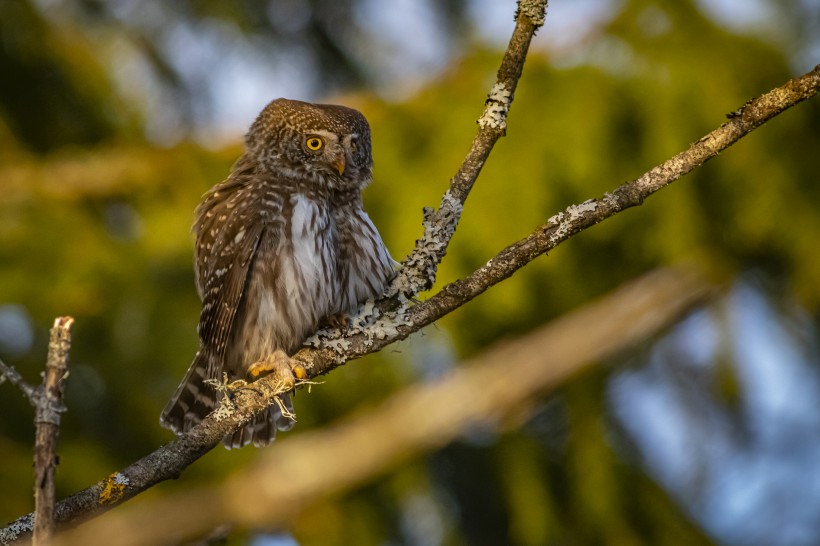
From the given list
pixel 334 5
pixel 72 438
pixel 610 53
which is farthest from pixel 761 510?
pixel 334 5

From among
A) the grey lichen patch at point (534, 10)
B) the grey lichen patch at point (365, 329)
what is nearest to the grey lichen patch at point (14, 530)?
the grey lichen patch at point (365, 329)

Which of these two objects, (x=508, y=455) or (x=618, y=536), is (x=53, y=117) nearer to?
(x=508, y=455)

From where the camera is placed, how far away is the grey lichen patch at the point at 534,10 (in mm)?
3256

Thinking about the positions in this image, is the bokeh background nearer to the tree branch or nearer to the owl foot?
the tree branch

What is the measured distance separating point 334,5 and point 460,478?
14.4 ft

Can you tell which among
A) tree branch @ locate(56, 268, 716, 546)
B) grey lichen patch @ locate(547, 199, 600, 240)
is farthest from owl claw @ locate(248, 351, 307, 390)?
grey lichen patch @ locate(547, 199, 600, 240)

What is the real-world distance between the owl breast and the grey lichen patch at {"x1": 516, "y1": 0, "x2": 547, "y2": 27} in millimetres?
1427

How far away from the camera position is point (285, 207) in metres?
4.46

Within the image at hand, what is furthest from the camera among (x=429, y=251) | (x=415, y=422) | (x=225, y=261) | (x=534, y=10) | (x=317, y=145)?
(x=415, y=422)

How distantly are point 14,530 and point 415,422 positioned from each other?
252cm

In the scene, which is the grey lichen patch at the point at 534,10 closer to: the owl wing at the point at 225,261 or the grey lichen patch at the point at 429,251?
the grey lichen patch at the point at 429,251

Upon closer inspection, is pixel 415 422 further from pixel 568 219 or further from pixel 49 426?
pixel 49 426

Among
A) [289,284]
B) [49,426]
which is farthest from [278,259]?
[49,426]

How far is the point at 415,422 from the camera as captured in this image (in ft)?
17.4
